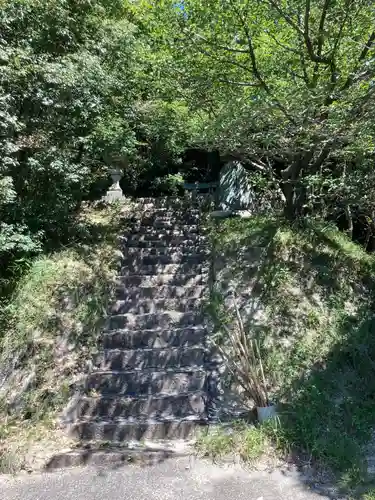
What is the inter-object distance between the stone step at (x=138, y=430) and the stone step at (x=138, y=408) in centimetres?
13

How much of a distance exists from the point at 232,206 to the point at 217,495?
18.6 ft

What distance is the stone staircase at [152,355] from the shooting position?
368 centimetres

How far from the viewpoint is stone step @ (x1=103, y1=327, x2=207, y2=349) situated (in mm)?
4641

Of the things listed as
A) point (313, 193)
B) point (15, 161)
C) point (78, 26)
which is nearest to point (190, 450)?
point (15, 161)

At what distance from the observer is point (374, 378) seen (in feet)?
13.1

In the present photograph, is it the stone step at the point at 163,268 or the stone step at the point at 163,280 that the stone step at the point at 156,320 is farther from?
the stone step at the point at 163,268

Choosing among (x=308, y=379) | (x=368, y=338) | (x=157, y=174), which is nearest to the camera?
(x=308, y=379)

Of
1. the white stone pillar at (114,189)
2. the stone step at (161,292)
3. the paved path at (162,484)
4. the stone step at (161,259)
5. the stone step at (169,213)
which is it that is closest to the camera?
the paved path at (162,484)

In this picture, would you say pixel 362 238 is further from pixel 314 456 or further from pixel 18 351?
pixel 18 351

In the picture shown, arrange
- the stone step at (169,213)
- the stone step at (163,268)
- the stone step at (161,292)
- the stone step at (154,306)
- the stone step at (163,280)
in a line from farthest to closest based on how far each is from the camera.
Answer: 1. the stone step at (169,213)
2. the stone step at (163,268)
3. the stone step at (163,280)
4. the stone step at (161,292)
5. the stone step at (154,306)

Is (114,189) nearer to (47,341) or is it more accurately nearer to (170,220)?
(170,220)

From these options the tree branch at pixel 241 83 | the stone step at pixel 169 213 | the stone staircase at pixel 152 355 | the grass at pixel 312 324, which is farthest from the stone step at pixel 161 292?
the tree branch at pixel 241 83

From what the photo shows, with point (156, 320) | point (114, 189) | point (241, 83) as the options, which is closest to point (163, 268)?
point (156, 320)

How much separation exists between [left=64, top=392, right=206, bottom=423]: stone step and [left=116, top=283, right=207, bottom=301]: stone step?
5.57 ft
